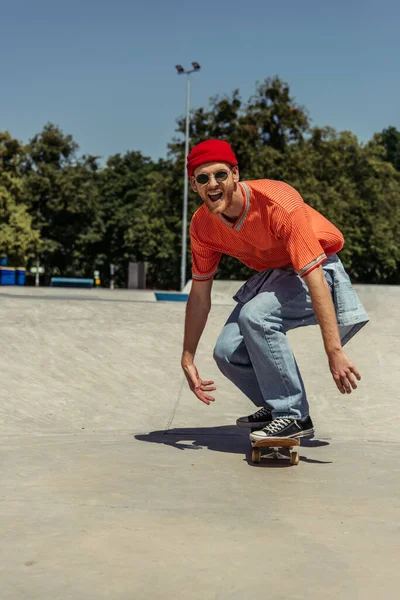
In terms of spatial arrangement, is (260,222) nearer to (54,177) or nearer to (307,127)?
(307,127)

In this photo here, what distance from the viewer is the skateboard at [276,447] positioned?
3.74 metres

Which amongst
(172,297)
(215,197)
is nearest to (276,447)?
(215,197)

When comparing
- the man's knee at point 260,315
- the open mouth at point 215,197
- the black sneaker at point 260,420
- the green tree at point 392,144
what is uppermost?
the green tree at point 392,144

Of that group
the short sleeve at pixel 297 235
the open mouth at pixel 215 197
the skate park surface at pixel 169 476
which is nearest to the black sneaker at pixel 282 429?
the skate park surface at pixel 169 476

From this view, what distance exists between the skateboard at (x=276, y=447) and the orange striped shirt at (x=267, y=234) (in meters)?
0.85

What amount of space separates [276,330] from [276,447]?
600 mm

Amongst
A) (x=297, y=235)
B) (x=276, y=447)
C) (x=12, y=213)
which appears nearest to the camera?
(x=297, y=235)

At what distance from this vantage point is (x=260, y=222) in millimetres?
3777

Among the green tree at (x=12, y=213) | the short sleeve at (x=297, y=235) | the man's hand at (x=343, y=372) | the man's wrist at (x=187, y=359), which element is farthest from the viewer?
the green tree at (x=12, y=213)

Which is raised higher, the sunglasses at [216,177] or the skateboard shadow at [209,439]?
the sunglasses at [216,177]

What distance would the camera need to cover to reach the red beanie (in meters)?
3.70

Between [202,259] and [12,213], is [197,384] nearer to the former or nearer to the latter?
[202,259]

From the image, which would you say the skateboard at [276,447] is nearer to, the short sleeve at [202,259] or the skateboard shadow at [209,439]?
the skateboard shadow at [209,439]

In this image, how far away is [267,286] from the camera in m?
4.00
